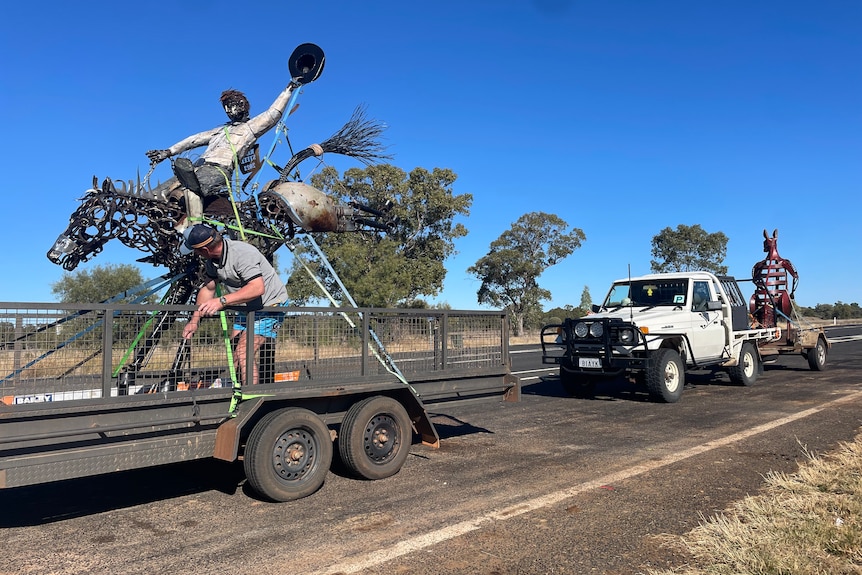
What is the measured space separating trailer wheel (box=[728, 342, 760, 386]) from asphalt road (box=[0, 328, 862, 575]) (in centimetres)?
436

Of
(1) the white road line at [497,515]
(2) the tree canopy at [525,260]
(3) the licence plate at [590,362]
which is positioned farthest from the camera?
(2) the tree canopy at [525,260]

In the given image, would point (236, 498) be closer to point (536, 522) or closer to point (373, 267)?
point (536, 522)

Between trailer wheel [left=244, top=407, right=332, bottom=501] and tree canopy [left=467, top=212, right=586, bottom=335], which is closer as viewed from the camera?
trailer wheel [left=244, top=407, right=332, bottom=501]

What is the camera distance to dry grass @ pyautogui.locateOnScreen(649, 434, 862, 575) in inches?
141

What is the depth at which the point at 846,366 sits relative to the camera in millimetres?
17156

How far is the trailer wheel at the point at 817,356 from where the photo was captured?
1573 cm

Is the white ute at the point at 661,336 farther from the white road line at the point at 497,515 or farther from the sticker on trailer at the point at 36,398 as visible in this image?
the sticker on trailer at the point at 36,398

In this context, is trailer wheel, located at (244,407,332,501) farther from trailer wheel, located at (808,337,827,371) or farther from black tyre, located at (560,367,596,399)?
trailer wheel, located at (808,337,827,371)

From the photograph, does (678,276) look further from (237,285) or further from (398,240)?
(398,240)

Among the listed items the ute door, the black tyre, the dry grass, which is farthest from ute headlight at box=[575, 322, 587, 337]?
the dry grass

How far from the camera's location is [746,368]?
13023 millimetres

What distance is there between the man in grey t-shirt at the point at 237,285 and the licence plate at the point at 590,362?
6680mm

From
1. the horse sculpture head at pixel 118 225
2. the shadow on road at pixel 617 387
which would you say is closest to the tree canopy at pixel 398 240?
the shadow on road at pixel 617 387

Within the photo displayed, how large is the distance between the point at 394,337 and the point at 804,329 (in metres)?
13.4
